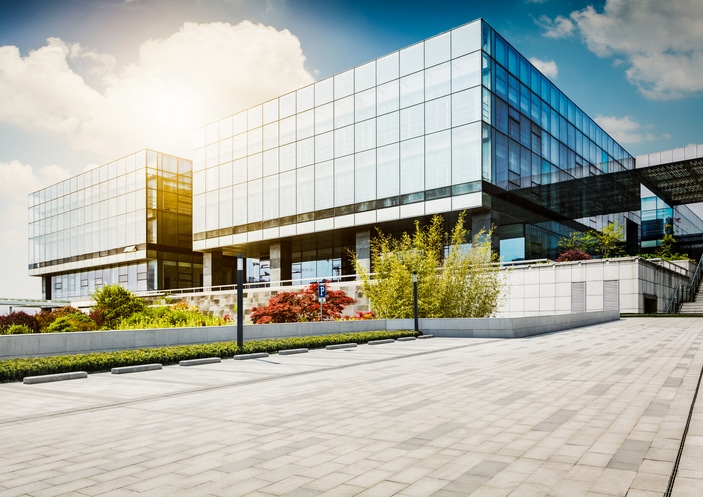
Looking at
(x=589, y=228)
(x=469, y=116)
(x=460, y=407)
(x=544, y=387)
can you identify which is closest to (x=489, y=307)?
(x=469, y=116)

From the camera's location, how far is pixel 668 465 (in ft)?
16.7

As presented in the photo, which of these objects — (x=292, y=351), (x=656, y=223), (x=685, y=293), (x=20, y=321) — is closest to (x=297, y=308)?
(x=292, y=351)

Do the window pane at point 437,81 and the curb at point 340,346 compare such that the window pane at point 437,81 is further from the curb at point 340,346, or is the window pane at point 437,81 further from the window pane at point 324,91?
the curb at point 340,346

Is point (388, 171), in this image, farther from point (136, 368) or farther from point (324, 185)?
point (136, 368)

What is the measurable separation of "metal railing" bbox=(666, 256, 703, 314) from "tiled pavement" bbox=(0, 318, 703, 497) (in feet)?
100

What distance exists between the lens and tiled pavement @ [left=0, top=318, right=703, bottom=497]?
15.5 ft

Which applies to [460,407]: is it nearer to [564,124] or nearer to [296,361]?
[296,361]

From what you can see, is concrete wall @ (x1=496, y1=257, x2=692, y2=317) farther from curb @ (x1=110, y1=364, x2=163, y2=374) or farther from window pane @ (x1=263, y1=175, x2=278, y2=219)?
curb @ (x1=110, y1=364, x2=163, y2=374)

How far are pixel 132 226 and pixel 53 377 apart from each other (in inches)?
2211

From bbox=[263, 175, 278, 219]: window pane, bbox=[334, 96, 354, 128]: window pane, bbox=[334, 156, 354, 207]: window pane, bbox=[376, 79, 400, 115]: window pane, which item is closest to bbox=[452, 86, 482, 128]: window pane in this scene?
bbox=[376, 79, 400, 115]: window pane

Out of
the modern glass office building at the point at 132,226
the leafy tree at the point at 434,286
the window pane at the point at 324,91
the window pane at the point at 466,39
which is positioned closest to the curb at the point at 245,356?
the leafy tree at the point at 434,286

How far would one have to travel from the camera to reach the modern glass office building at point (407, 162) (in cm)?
3894

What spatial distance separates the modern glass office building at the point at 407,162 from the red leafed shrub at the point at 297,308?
40.8 ft

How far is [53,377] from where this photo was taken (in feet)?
38.0
